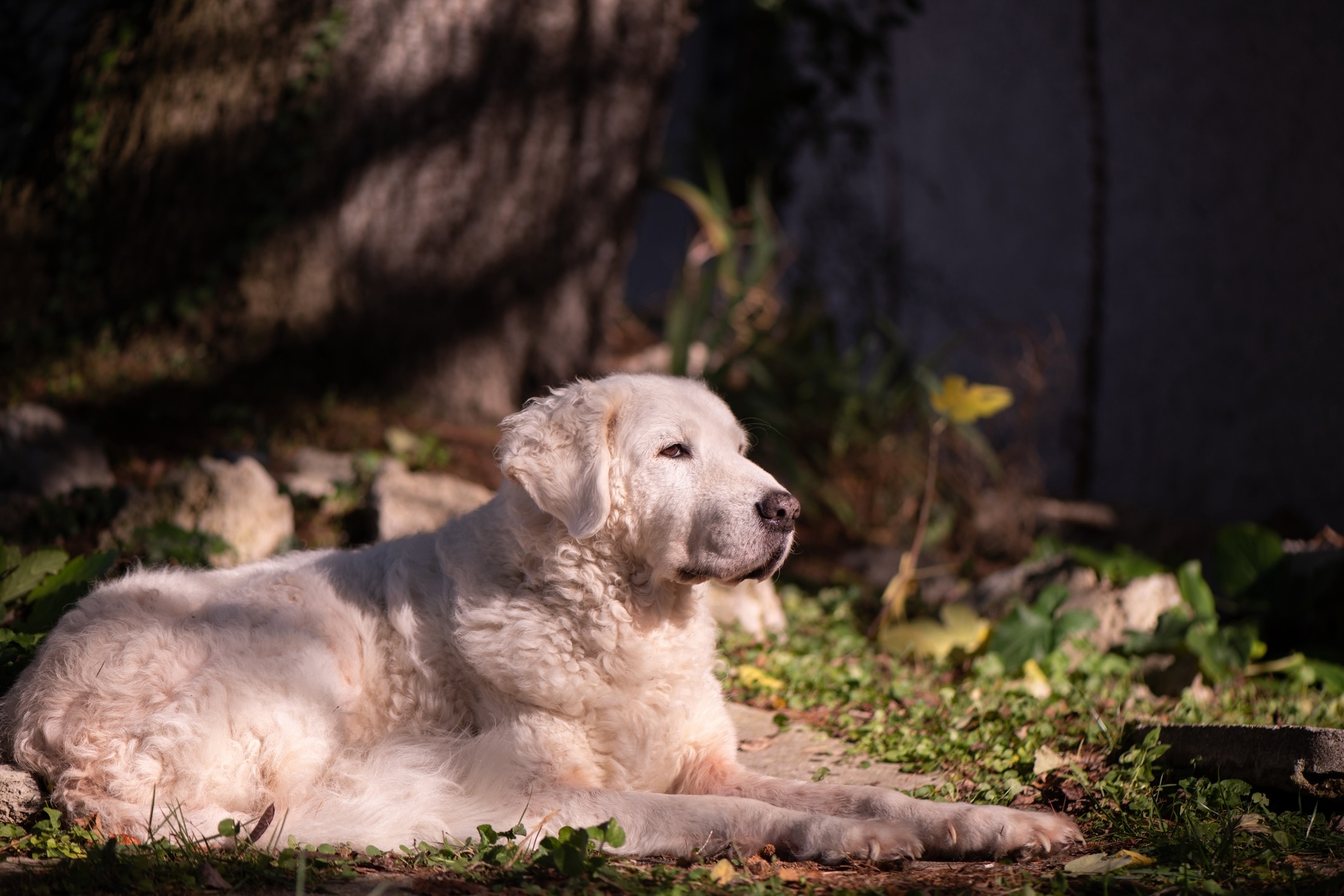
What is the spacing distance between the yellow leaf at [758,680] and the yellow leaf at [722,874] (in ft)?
5.79

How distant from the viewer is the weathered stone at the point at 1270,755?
303 cm

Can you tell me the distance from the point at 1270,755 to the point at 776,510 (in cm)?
171

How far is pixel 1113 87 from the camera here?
27.5ft

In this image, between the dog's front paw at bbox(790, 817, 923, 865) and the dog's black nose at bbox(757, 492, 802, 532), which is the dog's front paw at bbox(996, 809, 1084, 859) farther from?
the dog's black nose at bbox(757, 492, 802, 532)

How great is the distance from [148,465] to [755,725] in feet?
11.8

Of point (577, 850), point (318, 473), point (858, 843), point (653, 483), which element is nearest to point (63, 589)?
point (318, 473)

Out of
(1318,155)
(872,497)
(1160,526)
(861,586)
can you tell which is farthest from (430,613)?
(1318,155)

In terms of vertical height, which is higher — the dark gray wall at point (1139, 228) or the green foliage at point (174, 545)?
the dark gray wall at point (1139, 228)

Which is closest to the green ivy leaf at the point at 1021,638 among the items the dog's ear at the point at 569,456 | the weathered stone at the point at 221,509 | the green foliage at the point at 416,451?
the dog's ear at the point at 569,456

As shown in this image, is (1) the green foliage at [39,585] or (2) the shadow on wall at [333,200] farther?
(2) the shadow on wall at [333,200]

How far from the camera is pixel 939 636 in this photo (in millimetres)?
5023

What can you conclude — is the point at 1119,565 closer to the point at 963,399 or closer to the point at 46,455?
the point at 963,399

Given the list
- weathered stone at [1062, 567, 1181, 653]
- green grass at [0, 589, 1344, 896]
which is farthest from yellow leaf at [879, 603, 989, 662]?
weathered stone at [1062, 567, 1181, 653]

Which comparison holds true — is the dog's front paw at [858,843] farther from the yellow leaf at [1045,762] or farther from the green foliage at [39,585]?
the green foliage at [39,585]
